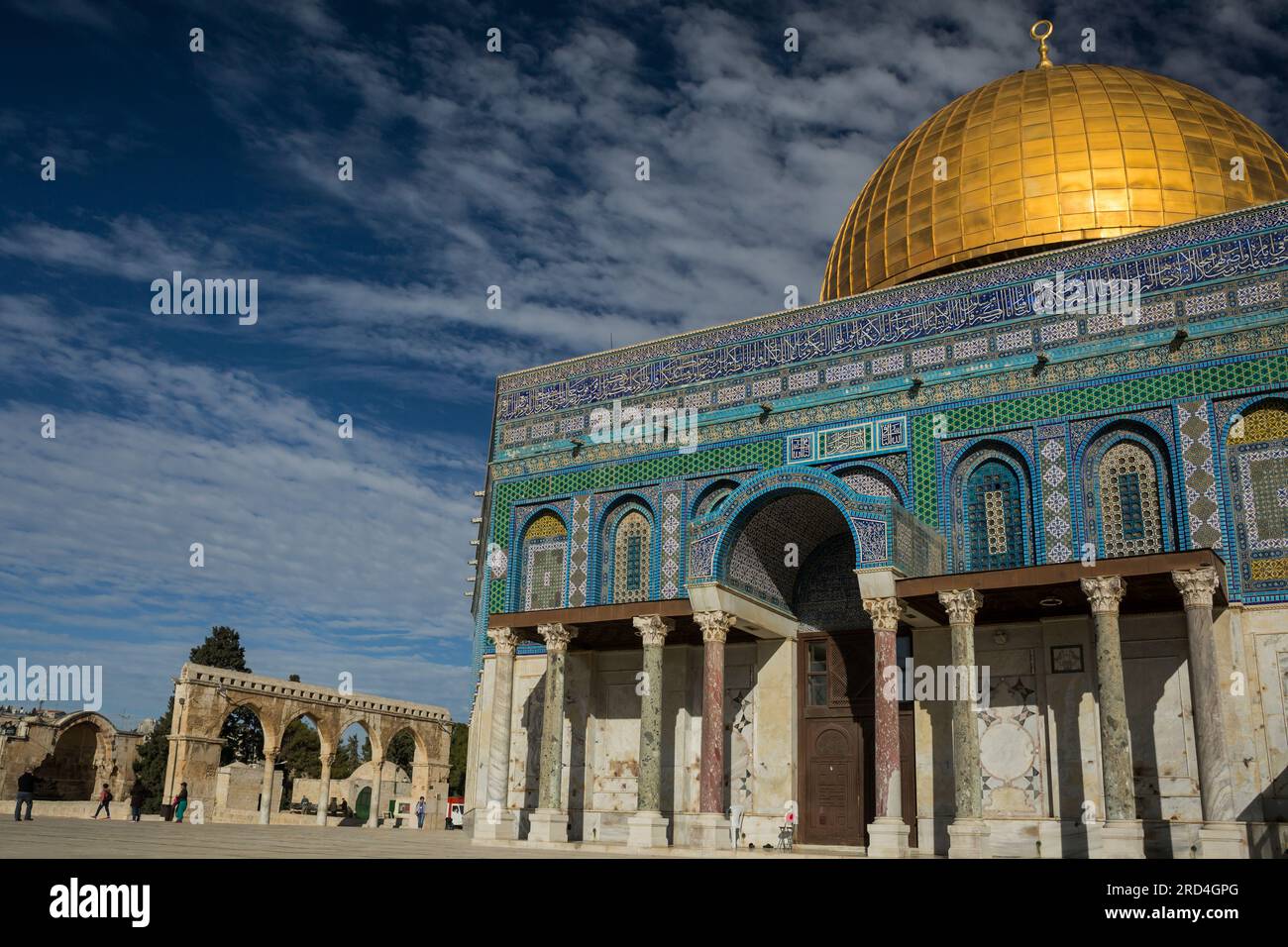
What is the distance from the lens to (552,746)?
18.5 metres

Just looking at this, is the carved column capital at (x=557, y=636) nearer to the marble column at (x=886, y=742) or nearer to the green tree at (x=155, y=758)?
the marble column at (x=886, y=742)

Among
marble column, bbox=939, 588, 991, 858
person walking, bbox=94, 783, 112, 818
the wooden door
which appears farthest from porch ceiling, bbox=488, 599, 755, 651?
person walking, bbox=94, 783, 112, 818

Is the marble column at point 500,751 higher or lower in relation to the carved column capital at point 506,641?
lower

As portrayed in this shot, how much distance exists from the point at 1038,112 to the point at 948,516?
9.74 m

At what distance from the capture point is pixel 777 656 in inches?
754

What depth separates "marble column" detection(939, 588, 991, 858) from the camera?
1478 centimetres

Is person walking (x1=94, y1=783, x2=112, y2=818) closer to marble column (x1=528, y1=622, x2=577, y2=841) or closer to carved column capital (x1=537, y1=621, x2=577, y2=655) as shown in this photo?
marble column (x1=528, y1=622, x2=577, y2=841)

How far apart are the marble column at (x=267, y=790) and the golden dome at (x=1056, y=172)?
2330 cm

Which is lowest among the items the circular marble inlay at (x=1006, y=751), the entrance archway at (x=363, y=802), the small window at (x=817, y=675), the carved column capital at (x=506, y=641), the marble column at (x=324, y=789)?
the entrance archway at (x=363, y=802)

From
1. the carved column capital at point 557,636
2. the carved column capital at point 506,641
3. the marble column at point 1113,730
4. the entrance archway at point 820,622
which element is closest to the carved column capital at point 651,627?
the entrance archway at point 820,622

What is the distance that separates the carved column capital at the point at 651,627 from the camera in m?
18.0

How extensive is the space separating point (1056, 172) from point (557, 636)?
41.6 ft
